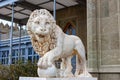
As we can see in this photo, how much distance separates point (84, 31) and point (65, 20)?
2.19 meters

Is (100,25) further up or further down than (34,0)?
further down

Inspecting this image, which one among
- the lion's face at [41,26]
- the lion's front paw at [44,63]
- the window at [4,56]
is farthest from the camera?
the window at [4,56]

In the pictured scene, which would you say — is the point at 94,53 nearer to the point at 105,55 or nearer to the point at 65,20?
the point at 105,55

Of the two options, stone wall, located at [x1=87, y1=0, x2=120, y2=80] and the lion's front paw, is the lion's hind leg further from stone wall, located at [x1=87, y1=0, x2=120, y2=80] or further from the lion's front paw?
stone wall, located at [x1=87, y1=0, x2=120, y2=80]

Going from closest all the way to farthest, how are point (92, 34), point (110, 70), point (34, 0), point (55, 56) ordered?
point (55, 56) → point (110, 70) → point (92, 34) → point (34, 0)

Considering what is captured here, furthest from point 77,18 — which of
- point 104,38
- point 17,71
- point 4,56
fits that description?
point 4,56

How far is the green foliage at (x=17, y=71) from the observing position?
36.2 ft

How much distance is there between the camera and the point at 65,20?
18922mm

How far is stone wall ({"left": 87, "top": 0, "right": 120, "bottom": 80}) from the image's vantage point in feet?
34.0

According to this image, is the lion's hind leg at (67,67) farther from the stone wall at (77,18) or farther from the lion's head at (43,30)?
the stone wall at (77,18)

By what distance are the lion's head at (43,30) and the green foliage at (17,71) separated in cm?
619

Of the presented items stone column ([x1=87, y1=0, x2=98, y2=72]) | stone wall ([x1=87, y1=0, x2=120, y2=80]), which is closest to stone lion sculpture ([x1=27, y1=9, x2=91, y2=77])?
stone wall ([x1=87, y1=0, x2=120, y2=80])

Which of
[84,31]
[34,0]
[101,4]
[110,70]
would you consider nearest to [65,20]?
[84,31]

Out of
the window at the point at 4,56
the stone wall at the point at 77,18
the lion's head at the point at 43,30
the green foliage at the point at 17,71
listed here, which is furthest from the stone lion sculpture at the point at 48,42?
the window at the point at 4,56
